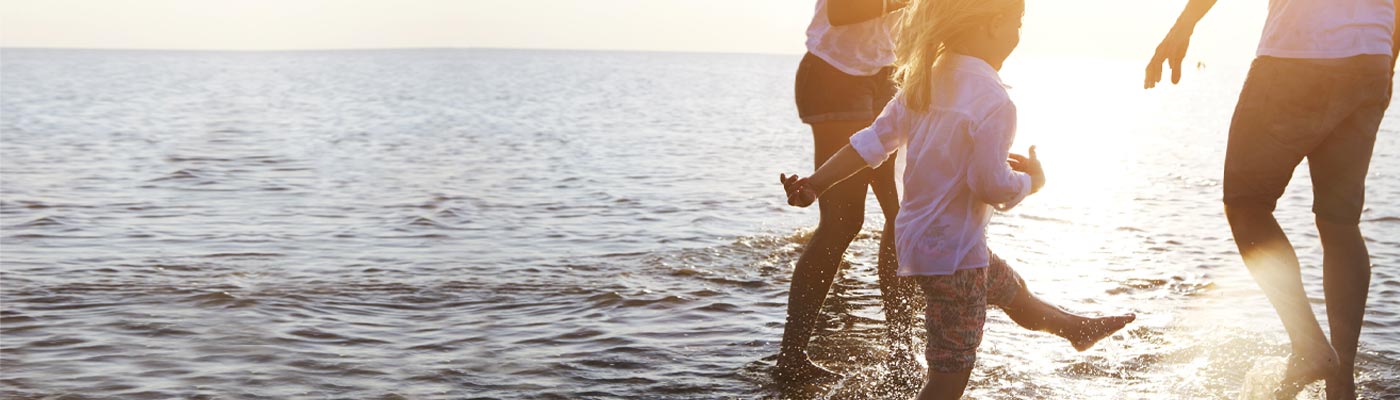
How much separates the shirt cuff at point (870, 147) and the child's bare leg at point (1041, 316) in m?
0.43

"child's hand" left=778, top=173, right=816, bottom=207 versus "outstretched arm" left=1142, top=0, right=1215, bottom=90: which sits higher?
"outstretched arm" left=1142, top=0, right=1215, bottom=90

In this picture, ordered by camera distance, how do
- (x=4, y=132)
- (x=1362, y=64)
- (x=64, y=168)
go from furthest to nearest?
(x=4, y=132) < (x=64, y=168) < (x=1362, y=64)

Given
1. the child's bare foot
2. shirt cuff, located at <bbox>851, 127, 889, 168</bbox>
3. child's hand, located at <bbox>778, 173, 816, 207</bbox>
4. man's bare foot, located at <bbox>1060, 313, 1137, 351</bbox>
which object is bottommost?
the child's bare foot

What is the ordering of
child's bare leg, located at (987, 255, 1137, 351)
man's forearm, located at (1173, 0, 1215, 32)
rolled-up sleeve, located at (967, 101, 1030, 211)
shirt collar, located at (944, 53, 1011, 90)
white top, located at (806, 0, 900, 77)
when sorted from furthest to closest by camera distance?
white top, located at (806, 0, 900, 77)
man's forearm, located at (1173, 0, 1215, 32)
child's bare leg, located at (987, 255, 1137, 351)
shirt collar, located at (944, 53, 1011, 90)
rolled-up sleeve, located at (967, 101, 1030, 211)

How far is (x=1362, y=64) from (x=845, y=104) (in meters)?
1.65

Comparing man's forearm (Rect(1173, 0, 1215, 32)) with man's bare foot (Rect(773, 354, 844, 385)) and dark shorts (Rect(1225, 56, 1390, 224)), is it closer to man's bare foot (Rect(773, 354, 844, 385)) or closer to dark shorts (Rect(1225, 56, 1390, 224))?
dark shorts (Rect(1225, 56, 1390, 224))

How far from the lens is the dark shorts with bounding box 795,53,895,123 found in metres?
4.81

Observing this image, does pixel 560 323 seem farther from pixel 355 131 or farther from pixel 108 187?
pixel 355 131

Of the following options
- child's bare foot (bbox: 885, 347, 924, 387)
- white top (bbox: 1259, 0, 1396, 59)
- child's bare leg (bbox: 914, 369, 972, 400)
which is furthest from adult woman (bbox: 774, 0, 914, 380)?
white top (bbox: 1259, 0, 1396, 59)

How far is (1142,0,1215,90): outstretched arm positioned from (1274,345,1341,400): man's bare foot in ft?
3.05

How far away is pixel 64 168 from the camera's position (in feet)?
46.3

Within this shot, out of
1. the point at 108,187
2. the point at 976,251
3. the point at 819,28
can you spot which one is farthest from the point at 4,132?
the point at 976,251

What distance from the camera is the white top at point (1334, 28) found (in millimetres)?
4039

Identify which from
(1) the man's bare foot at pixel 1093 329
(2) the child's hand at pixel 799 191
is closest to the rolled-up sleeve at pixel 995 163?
(2) the child's hand at pixel 799 191
